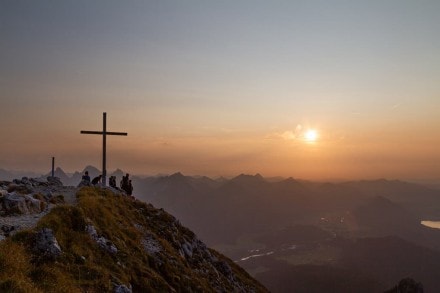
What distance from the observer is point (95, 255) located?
65.7ft

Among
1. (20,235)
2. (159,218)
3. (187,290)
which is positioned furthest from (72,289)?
(159,218)

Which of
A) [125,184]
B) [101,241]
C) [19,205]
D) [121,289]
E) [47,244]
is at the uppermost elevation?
[19,205]

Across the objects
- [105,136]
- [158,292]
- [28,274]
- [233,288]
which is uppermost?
[105,136]

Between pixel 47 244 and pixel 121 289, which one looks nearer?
pixel 47 244

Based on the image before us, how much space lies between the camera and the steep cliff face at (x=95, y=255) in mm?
14734

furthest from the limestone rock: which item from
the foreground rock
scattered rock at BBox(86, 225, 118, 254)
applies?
the foreground rock

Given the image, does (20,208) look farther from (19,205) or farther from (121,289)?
(121,289)

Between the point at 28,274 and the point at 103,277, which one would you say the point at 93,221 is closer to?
the point at 103,277

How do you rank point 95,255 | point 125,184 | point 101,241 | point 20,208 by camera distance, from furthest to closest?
point 125,184, point 20,208, point 101,241, point 95,255

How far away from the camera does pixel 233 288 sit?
4262 cm

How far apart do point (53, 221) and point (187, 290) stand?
13374 mm

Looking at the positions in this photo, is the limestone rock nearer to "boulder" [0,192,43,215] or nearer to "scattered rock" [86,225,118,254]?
"scattered rock" [86,225,118,254]

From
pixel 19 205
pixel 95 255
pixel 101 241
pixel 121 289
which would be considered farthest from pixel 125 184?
pixel 121 289

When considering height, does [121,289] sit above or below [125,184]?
below
